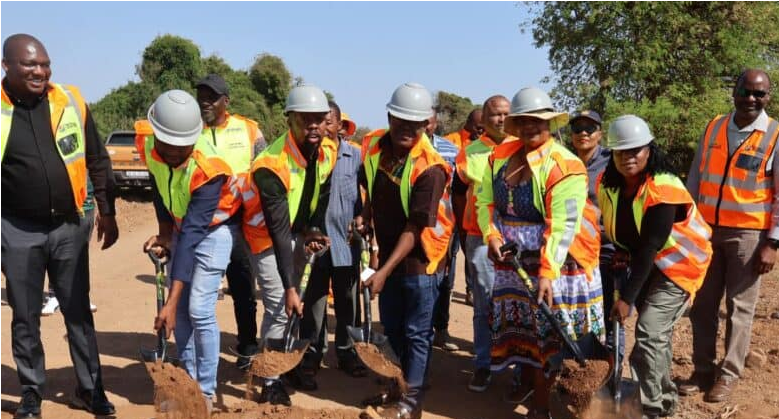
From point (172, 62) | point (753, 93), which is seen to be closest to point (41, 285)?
point (753, 93)

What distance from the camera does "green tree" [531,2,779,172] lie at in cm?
1295

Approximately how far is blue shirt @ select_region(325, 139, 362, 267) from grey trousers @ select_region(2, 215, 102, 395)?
4.91 ft

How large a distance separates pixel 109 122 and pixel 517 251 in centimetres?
2493

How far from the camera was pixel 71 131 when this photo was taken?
169 inches

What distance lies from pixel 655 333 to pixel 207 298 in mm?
2521

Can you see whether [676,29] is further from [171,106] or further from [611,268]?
[171,106]

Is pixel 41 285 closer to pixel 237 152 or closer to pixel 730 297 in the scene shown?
pixel 237 152

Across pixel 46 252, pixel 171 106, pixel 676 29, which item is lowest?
pixel 46 252

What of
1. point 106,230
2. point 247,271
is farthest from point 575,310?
point 106,230

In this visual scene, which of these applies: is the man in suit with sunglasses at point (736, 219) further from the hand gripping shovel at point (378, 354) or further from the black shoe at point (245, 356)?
the black shoe at point (245, 356)

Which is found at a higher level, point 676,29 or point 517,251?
point 676,29

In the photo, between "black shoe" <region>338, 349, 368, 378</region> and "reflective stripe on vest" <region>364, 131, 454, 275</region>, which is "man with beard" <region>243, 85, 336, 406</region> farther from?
"black shoe" <region>338, 349, 368, 378</region>

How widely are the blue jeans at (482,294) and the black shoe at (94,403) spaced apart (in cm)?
235

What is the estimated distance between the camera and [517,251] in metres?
4.18
